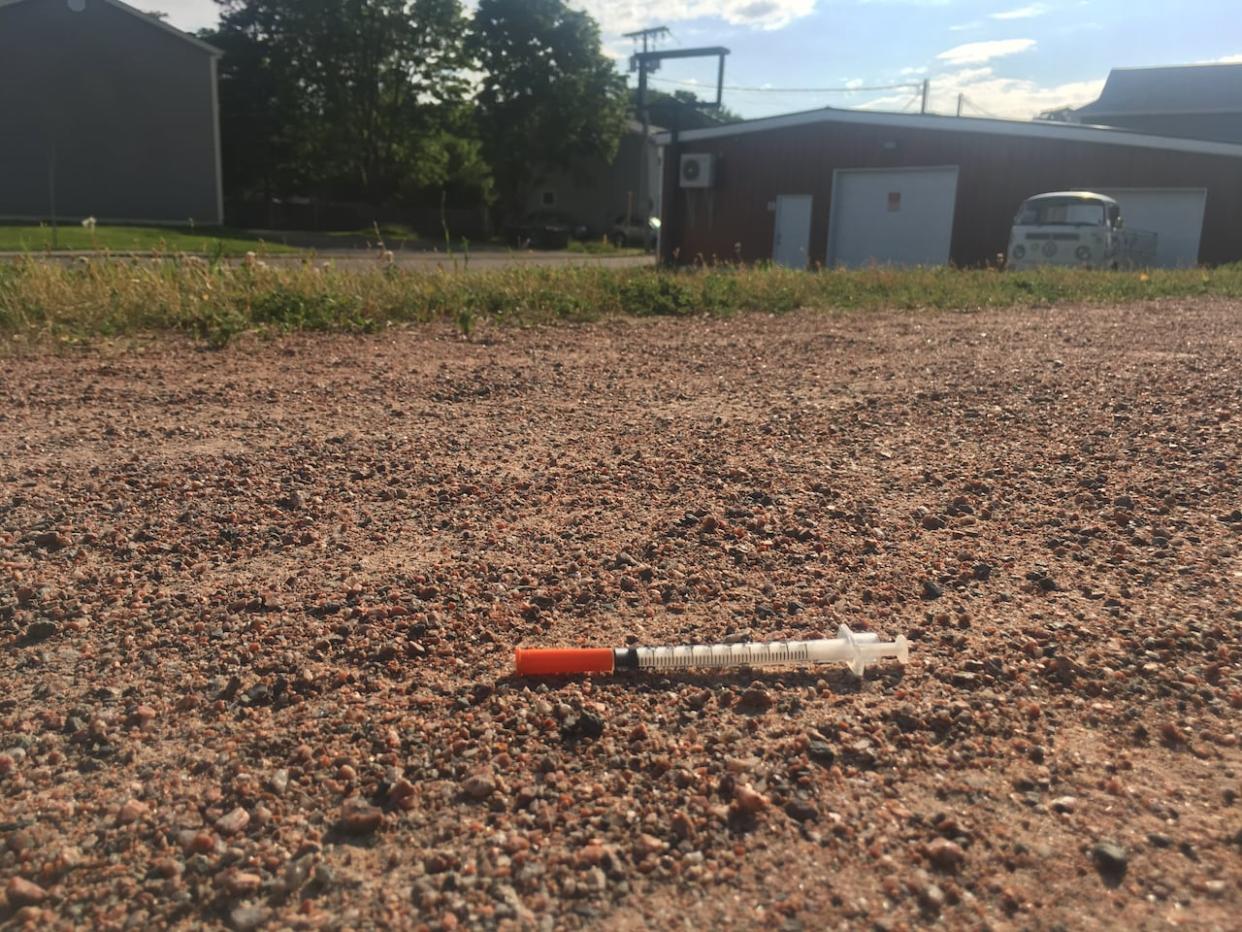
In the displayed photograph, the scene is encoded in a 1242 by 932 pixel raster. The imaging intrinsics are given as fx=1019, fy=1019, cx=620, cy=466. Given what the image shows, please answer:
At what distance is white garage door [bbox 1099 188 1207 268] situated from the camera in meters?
21.2

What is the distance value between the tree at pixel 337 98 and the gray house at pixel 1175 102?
25.5 metres

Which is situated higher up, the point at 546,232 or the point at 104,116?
the point at 104,116

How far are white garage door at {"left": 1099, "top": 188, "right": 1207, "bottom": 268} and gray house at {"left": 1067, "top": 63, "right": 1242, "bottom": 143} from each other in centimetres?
1381

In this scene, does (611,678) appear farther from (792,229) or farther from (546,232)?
(546,232)

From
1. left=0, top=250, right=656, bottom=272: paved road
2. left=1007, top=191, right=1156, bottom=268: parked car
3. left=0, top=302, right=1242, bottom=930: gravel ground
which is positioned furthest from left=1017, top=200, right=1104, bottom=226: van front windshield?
left=0, top=302, right=1242, bottom=930: gravel ground

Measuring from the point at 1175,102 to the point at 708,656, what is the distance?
38.8 m

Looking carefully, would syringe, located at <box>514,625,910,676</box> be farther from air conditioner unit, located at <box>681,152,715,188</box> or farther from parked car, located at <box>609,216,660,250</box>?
parked car, located at <box>609,216,660,250</box>

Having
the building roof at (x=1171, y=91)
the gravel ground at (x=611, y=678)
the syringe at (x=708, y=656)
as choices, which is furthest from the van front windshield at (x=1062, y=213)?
the building roof at (x=1171, y=91)

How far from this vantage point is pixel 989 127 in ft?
74.2

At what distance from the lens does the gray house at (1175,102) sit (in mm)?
33406

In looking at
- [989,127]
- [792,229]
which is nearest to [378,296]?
[989,127]

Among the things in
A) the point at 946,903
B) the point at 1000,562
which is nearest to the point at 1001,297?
the point at 1000,562

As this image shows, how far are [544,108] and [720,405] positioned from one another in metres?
43.8

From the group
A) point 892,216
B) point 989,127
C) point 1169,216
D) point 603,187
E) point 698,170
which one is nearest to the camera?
point 1169,216
